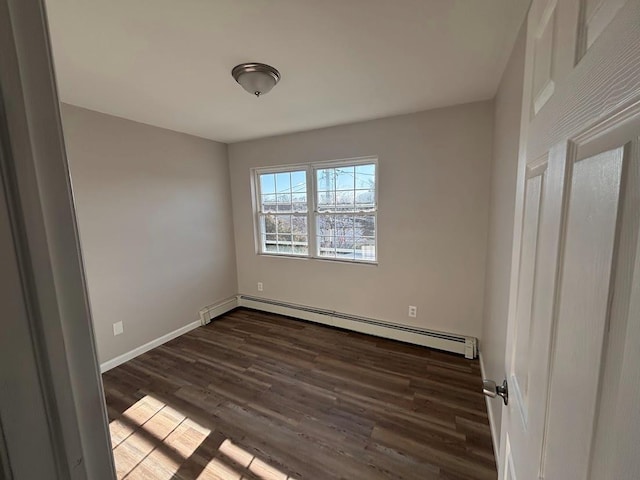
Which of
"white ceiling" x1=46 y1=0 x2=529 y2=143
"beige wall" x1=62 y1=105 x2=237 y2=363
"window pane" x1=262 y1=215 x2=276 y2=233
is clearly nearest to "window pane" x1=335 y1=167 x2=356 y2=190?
"white ceiling" x1=46 y1=0 x2=529 y2=143

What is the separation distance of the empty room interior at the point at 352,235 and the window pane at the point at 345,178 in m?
0.03

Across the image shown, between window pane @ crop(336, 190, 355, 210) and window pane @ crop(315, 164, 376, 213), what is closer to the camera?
window pane @ crop(315, 164, 376, 213)

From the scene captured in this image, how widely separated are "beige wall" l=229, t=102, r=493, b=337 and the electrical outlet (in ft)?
6.88

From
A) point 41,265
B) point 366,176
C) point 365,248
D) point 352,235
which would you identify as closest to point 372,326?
point 365,248

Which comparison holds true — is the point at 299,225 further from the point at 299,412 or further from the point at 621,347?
the point at 621,347

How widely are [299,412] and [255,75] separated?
7.82 feet

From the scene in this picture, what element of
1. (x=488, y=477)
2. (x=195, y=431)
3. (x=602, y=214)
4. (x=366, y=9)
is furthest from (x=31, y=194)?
(x=488, y=477)

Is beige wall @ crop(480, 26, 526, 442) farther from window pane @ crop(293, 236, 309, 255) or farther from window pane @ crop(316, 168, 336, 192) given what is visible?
window pane @ crop(293, 236, 309, 255)

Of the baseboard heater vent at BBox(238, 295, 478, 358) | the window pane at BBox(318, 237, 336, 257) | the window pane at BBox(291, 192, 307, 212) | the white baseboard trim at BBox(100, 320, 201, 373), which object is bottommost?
the white baseboard trim at BBox(100, 320, 201, 373)

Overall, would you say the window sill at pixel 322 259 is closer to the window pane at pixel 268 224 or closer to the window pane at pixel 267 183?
the window pane at pixel 268 224

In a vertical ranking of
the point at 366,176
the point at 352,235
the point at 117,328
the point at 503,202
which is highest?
the point at 366,176

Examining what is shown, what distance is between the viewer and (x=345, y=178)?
3.10 metres

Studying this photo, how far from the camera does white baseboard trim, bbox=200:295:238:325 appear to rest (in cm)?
346

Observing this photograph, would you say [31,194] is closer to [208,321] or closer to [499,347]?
[499,347]
